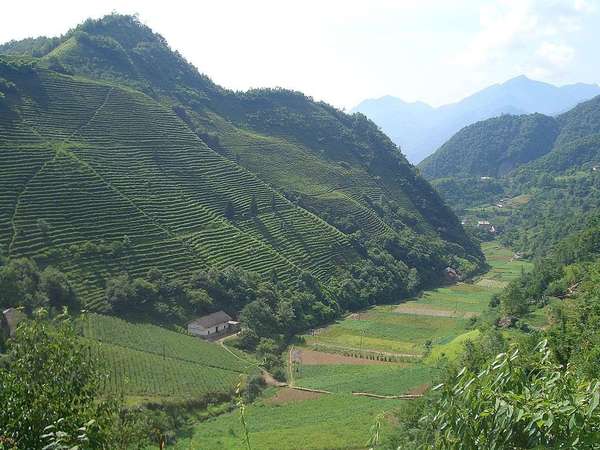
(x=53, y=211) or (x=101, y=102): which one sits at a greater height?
(x=101, y=102)

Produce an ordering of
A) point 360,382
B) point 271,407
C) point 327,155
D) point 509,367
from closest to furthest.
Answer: point 509,367 → point 271,407 → point 360,382 → point 327,155

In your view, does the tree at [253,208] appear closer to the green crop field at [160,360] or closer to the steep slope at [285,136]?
the steep slope at [285,136]

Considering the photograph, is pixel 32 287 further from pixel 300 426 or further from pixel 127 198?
pixel 300 426

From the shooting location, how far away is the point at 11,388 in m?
6.39

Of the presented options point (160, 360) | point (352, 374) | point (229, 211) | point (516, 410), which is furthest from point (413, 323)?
point (516, 410)

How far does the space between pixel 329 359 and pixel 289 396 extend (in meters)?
8.20

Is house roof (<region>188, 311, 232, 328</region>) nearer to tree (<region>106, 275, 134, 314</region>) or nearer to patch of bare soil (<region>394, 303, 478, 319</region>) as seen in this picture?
tree (<region>106, 275, 134, 314</region>)

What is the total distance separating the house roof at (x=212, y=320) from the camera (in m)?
45.7

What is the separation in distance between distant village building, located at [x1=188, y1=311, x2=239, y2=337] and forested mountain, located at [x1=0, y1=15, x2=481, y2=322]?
164 centimetres

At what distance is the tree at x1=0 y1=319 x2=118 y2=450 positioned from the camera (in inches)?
234

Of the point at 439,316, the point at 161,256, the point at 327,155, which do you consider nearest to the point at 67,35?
the point at 327,155

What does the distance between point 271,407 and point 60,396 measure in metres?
30.4

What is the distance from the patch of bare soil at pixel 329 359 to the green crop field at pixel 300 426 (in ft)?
23.4

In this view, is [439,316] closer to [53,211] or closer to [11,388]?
[53,211]
